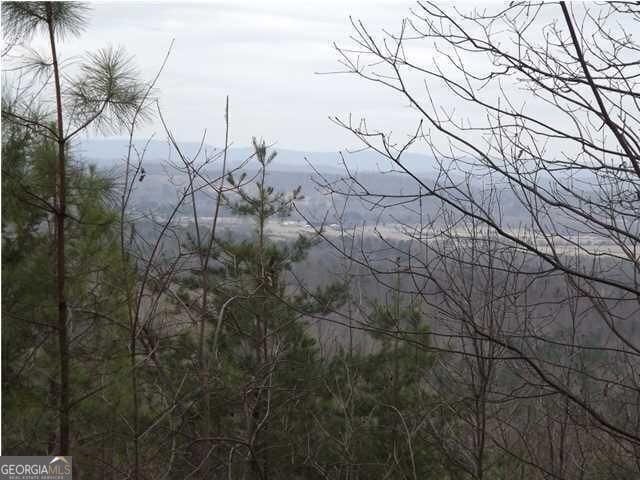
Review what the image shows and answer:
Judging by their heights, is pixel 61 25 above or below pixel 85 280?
above

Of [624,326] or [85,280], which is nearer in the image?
[624,326]

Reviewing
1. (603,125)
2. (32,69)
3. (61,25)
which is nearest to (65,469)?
(32,69)

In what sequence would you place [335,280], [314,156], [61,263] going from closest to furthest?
[314,156] → [61,263] → [335,280]

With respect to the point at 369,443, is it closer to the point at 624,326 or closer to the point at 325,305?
the point at 624,326

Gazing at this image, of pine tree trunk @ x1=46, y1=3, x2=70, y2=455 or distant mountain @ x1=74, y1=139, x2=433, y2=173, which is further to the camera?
pine tree trunk @ x1=46, y1=3, x2=70, y2=455

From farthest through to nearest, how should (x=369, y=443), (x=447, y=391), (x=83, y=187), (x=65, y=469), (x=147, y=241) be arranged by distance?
1. (x=369, y=443)
2. (x=447, y=391)
3. (x=83, y=187)
4. (x=147, y=241)
5. (x=65, y=469)

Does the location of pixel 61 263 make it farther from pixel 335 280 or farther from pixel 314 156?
pixel 335 280

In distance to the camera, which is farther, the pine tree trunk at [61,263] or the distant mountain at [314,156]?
the pine tree trunk at [61,263]

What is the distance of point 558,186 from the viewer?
2.94 m

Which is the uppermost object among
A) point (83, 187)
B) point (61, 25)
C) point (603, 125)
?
point (61, 25)

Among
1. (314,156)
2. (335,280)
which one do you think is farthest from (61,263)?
(335,280)

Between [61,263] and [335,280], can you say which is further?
[335,280]

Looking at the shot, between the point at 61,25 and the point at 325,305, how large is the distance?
109 inches

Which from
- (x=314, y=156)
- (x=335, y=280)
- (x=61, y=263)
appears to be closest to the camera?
(x=314, y=156)
